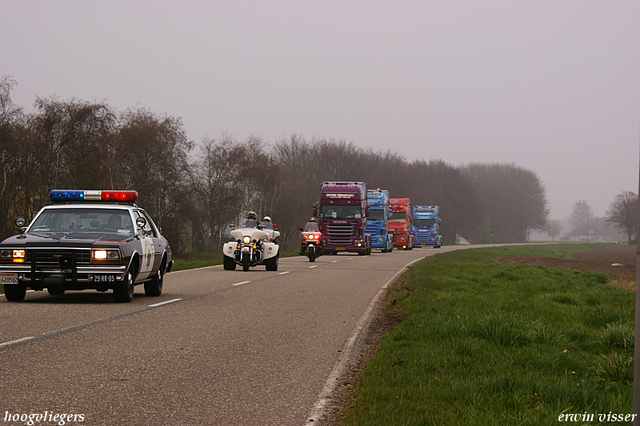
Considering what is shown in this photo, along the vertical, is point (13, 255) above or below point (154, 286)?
above

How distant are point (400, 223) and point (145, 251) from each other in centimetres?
4930

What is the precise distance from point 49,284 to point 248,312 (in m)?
Answer: 3.24

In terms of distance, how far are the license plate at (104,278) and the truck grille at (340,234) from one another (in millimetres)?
29417

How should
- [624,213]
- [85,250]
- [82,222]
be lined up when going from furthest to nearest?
[624,213] < [82,222] < [85,250]

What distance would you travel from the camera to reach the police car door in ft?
41.9

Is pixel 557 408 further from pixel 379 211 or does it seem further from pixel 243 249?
pixel 379 211

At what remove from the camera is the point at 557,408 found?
484 cm

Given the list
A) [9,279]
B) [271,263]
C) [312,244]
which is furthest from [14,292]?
[312,244]

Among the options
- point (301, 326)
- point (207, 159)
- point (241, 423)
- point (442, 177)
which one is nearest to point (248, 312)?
point (301, 326)

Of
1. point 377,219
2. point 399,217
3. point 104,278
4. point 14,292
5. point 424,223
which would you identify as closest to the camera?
point 104,278

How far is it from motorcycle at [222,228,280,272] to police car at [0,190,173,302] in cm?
884

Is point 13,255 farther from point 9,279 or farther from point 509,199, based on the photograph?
point 509,199

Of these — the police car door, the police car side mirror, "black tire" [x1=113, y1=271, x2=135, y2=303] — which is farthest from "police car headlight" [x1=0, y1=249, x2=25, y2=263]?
the police car side mirror

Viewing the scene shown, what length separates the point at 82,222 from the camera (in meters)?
12.8
